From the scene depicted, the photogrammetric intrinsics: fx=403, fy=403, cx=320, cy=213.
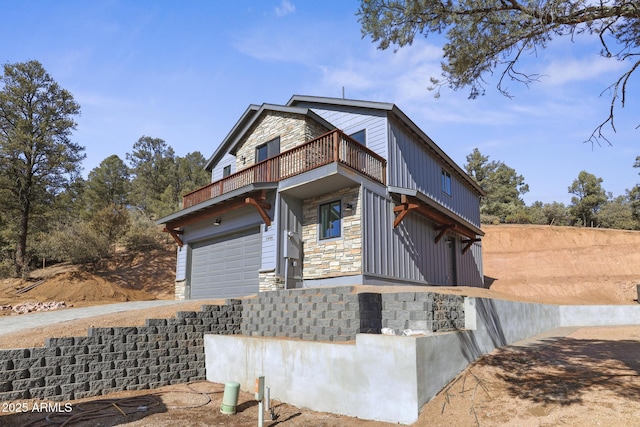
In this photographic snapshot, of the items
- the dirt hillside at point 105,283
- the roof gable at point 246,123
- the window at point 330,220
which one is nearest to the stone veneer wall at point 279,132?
the roof gable at point 246,123

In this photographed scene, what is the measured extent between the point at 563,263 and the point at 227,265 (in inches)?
960

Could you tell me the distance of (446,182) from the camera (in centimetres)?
1792

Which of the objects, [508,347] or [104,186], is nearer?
[508,347]

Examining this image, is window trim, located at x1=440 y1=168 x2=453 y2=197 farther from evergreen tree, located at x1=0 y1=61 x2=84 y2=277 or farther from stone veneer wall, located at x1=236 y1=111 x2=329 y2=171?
evergreen tree, located at x1=0 y1=61 x2=84 y2=277

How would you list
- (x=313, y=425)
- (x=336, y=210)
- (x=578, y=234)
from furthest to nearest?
(x=578, y=234)
(x=336, y=210)
(x=313, y=425)

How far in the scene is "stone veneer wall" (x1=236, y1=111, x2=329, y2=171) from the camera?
1447 cm

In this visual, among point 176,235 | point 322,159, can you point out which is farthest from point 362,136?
point 176,235

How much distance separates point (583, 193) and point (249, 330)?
1586 inches

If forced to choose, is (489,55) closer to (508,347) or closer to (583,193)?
(508,347)

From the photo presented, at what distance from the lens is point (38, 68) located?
2236 cm

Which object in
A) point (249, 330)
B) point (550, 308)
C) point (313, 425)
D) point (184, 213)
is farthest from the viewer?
point (184, 213)

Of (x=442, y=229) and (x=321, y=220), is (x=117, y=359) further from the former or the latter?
(x=442, y=229)

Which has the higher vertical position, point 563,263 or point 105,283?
point 563,263

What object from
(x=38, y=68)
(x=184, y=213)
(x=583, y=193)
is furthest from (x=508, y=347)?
(x=583, y=193)
